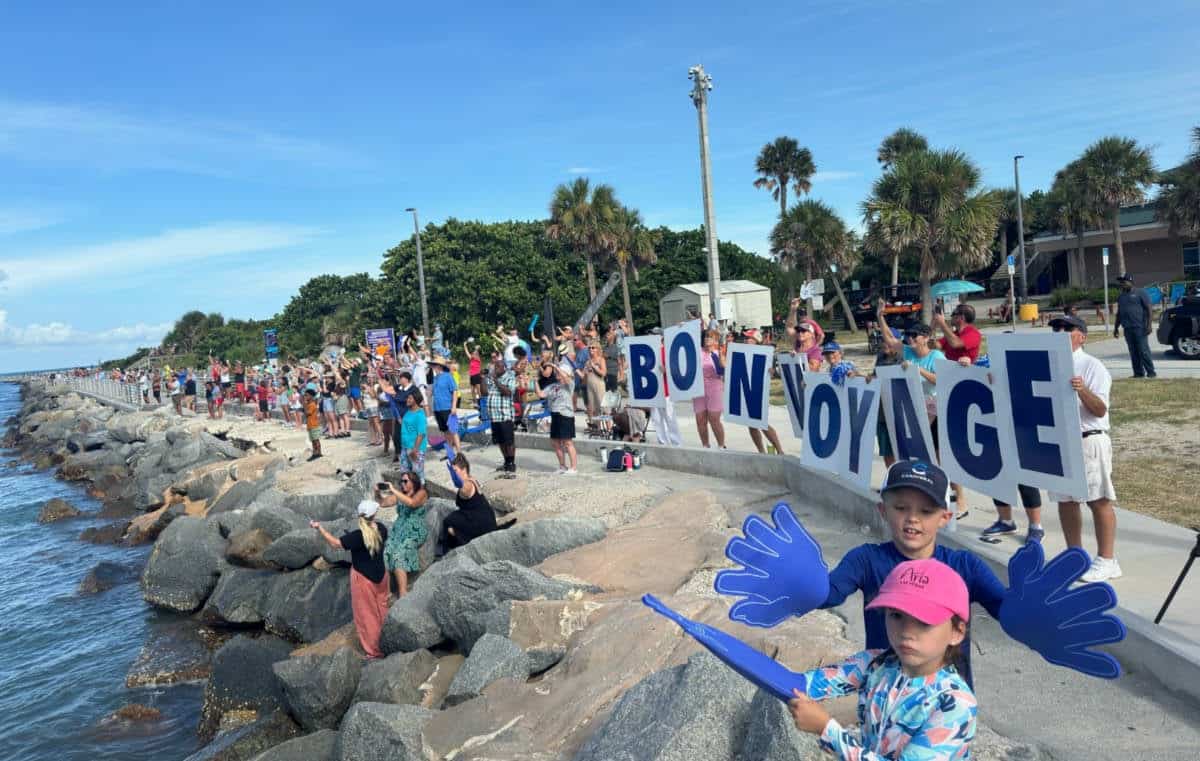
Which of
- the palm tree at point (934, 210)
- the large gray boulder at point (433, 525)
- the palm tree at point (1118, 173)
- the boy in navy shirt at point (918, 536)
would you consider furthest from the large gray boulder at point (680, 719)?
the palm tree at point (1118, 173)

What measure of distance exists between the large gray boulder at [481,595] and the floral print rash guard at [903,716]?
5327 millimetres

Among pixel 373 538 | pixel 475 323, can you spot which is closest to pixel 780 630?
pixel 373 538

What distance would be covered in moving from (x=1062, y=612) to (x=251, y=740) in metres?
8.08

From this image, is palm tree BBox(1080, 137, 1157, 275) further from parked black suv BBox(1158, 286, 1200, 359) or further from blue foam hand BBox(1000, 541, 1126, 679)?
blue foam hand BBox(1000, 541, 1126, 679)

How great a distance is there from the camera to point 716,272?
21109 mm

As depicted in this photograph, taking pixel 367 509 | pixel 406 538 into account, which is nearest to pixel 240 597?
pixel 406 538

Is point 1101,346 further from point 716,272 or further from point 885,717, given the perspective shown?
point 885,717

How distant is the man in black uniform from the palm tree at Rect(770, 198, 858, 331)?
25821 millimetres

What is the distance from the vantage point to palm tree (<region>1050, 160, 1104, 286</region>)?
1738 inches

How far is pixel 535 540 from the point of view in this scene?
970 cm

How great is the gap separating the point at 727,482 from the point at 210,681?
6.73m

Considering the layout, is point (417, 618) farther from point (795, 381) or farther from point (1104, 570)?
point (1104, 570)

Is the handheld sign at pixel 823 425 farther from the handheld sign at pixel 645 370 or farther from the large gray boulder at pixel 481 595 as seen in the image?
the handheld sign at pixel 645 370

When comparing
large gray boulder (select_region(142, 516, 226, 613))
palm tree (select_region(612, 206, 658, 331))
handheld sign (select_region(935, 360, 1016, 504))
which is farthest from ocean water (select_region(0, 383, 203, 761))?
palm tree (select_region(612, 206, 658, 331))
